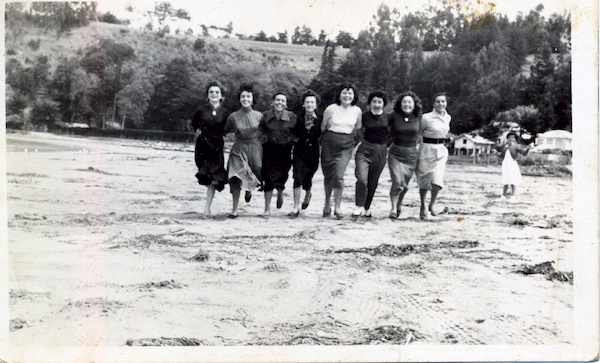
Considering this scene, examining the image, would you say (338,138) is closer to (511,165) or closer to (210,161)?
(210,161)

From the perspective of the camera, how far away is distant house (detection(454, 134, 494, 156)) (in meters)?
5.24

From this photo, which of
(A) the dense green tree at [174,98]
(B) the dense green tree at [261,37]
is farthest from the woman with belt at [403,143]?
(A) the dense green tree at [174,98]

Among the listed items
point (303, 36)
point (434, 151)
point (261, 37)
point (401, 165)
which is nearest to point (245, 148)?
point (261, 37)

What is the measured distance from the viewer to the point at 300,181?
203 inches

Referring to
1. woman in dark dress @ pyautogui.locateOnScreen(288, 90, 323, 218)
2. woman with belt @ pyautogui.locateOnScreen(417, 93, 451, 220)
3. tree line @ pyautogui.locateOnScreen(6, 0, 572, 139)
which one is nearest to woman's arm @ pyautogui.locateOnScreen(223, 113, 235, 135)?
tree line @ pyautogui.locateOnScreen(6, 0, 572, 139)

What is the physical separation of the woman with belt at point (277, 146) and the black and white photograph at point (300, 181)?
0.06 ft

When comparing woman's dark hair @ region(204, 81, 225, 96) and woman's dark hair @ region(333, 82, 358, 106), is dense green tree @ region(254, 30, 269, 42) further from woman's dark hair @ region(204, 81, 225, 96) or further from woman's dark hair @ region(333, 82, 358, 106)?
woman's dark hair @ region(333, 82, 358, 106)

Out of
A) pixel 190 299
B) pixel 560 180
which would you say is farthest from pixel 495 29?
pixel 190 299

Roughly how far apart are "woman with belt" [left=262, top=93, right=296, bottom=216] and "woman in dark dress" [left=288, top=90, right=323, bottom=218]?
0.19 feet

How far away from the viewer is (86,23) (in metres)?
4.97

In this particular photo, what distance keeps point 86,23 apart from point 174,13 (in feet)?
Result: 2.27

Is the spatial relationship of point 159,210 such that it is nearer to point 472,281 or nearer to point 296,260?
point 296,260

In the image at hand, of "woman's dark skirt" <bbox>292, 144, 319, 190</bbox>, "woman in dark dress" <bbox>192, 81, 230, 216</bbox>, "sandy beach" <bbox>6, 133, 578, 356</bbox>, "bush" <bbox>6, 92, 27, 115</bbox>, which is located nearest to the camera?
"sandy beach" <bbox>6, 133, 578, 356</bbox>

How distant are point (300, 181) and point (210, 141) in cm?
78
